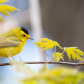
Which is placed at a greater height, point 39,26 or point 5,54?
point 39,26

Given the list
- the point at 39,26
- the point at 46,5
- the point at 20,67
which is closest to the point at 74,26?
the point at 39,26

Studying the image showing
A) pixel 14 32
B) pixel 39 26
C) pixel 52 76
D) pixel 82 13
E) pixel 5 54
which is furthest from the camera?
A: pixel 39 26

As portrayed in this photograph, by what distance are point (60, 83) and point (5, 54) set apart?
32.9 inches

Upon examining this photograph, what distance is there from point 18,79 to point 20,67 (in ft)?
0.09

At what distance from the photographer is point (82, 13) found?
245cm

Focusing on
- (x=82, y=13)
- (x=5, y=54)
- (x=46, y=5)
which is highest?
(x=46, y=5)

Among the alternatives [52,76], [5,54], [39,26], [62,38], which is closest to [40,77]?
[52,76]

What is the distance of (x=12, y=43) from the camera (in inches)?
43.5

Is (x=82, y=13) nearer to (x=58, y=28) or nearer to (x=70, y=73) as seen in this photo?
(x=58, y=28)

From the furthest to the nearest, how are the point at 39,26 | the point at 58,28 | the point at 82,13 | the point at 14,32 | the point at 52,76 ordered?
the point at 39,26 < the point at 58,28 < the point at 82,13 < the point at 14,32 < the point at 52,76

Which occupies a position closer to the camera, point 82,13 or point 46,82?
point 46,82

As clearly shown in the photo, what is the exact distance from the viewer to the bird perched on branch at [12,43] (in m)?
1.01

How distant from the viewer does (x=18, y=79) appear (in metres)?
0.29

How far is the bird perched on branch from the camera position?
1010 millimetres
